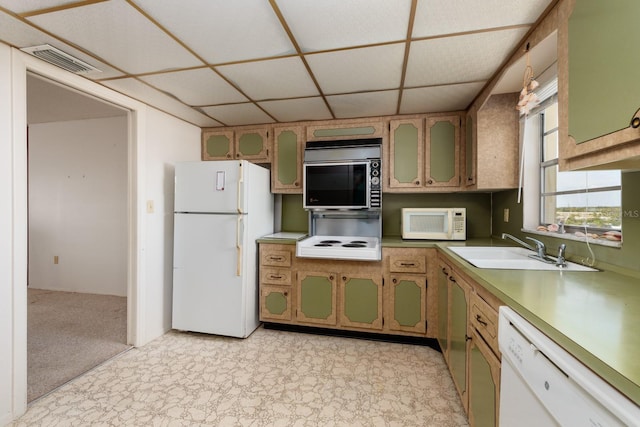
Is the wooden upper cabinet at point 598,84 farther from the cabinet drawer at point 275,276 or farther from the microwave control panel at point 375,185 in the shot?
the cabinet drawer at point 275,276

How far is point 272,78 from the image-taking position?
1983 millimetres

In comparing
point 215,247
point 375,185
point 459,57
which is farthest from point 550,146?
point 215,247

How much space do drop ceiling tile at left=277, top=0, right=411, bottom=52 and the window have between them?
1312 mm

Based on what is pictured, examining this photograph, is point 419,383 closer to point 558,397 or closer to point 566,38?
point 558,397

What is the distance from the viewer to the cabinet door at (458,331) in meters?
1.55

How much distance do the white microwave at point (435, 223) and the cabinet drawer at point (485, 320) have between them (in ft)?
4.07

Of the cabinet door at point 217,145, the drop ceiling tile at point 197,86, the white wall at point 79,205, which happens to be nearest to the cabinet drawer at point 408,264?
the drop ceiling tile at point 197,86

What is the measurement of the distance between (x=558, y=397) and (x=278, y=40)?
1816mm

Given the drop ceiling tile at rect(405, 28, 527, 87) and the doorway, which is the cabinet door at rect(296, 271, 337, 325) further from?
the doorway

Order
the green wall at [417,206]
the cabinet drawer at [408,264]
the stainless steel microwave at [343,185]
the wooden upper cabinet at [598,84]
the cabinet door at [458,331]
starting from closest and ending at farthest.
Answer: the wooden upper cabinet at [598,84], the cabinet door at [458,331], the cabinet drawer at [408,264], the stainless steel microwave at [343,185], the green wall at [417,206]

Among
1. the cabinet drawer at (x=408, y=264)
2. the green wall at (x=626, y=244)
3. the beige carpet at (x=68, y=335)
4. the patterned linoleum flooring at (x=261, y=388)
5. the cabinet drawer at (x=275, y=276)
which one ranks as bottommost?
the patterned linoleum flooring at (x=261, y=388)

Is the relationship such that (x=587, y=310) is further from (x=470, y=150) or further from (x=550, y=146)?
(x=470, y=150)

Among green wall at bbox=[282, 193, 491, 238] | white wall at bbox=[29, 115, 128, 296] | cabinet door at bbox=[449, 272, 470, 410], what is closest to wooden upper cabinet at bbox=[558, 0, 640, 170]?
cabinet door at bbox=[449, 272, 470, 410]

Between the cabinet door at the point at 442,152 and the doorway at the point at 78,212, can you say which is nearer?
the cabinet door at the point at 442,152
